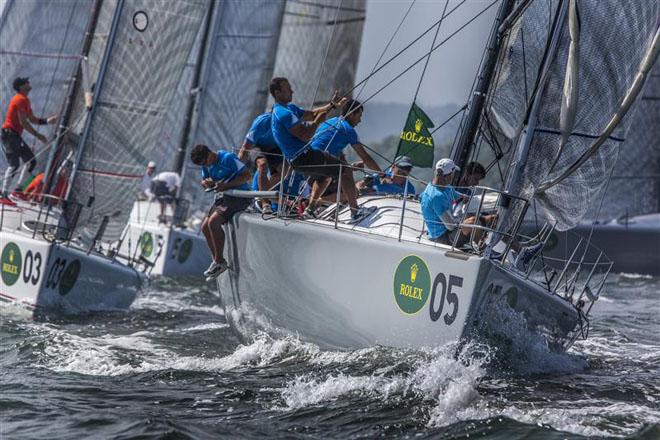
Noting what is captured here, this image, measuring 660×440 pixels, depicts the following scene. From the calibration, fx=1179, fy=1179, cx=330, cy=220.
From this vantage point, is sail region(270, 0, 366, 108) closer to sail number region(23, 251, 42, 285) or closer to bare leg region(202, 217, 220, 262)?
sail number region(23, 251, 42, 285)

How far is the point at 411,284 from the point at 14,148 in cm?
660

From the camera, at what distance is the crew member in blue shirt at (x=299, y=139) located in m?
8.31

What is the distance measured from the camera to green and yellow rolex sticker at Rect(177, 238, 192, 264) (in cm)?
1673

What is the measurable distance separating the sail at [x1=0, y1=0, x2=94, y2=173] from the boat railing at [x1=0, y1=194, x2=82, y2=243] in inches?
26.0

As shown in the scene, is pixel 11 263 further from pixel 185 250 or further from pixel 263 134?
pixel 185 250

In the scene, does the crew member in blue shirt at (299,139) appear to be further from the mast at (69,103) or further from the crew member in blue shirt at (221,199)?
the mast at (69,103)

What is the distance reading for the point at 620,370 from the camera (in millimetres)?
8602

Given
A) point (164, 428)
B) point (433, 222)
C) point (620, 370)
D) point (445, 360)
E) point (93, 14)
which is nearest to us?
point (164, 428)

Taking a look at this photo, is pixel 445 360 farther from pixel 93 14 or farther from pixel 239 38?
pixel 239 38

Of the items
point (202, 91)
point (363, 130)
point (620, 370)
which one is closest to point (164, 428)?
point (620, 370)

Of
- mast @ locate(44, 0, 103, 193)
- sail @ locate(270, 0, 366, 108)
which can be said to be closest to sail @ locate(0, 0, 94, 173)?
A: mast @ locate(44, 0, 103, 193)

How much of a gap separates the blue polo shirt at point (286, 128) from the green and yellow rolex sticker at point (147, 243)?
28.9 feet

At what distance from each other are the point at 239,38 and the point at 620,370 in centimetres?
1096

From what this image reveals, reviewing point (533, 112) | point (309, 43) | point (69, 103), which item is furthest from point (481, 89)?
point (309, 43)
